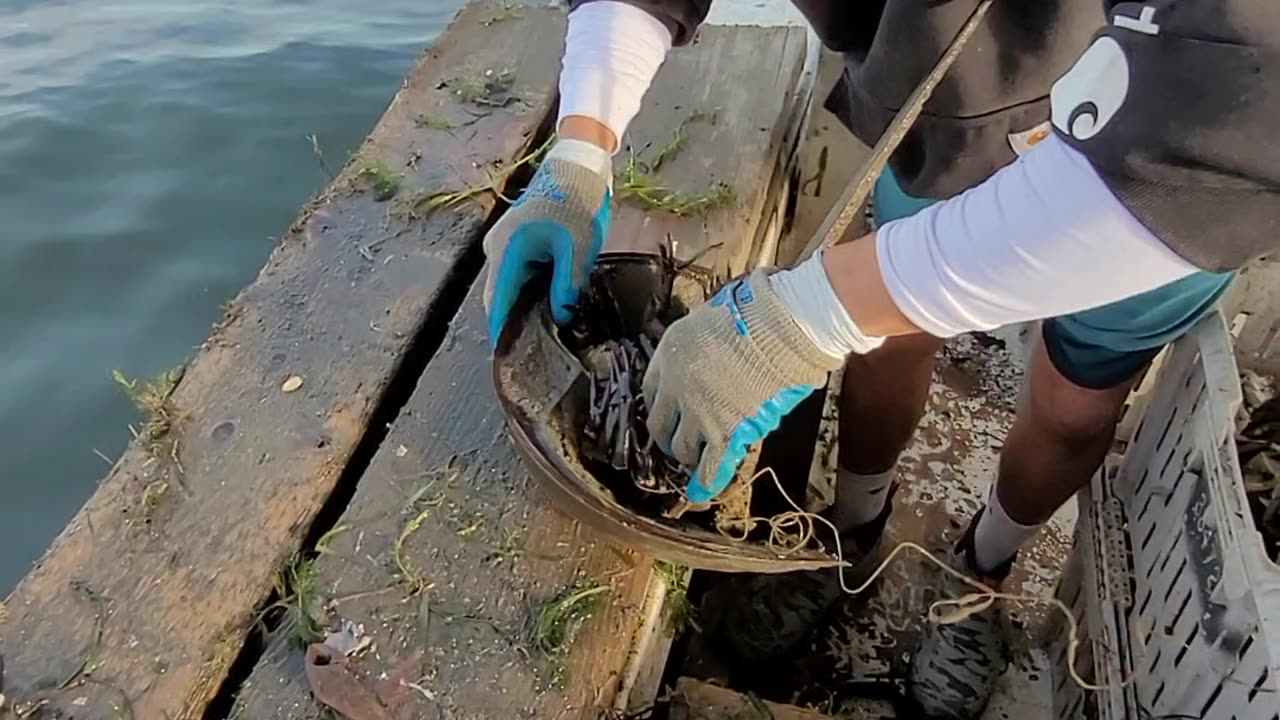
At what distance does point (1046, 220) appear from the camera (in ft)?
3.69

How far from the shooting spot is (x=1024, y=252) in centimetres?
115

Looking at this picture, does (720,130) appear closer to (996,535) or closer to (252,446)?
(996,535)

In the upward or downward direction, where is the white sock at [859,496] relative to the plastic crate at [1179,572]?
downward

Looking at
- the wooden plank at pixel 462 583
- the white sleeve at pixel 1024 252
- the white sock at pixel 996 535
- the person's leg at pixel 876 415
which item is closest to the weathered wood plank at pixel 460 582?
the wooden plank at pixel 462 583

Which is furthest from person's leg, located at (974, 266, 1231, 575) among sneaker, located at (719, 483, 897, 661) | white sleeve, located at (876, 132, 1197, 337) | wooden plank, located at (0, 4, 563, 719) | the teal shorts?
wooden plank, located at (0, 4, 563, 719)

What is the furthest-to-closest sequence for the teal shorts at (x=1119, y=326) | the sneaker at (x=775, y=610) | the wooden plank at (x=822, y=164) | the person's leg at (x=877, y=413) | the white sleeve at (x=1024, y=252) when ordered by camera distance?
the wooden plank at (x=822, y=164) → the sneaker at (x=775, y=610) → the person's leg at (x=877, y=413) → the teal shorts at (x=1119, y=326) → the white sleeve at (x=1024, y=252)

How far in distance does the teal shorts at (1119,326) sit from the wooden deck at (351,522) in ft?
1.84

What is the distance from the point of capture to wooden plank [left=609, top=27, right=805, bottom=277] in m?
2.05

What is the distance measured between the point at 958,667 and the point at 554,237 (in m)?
1.10

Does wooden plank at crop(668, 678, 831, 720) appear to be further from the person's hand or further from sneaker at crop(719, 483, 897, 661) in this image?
the person's hand

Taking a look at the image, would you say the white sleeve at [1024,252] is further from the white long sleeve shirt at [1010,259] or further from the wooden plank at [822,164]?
the wooden plank at [822,164]

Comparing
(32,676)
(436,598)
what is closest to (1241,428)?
(436,598)

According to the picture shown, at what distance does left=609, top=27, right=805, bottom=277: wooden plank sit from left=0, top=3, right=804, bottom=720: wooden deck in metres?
0.01

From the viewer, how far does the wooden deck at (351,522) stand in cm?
139
